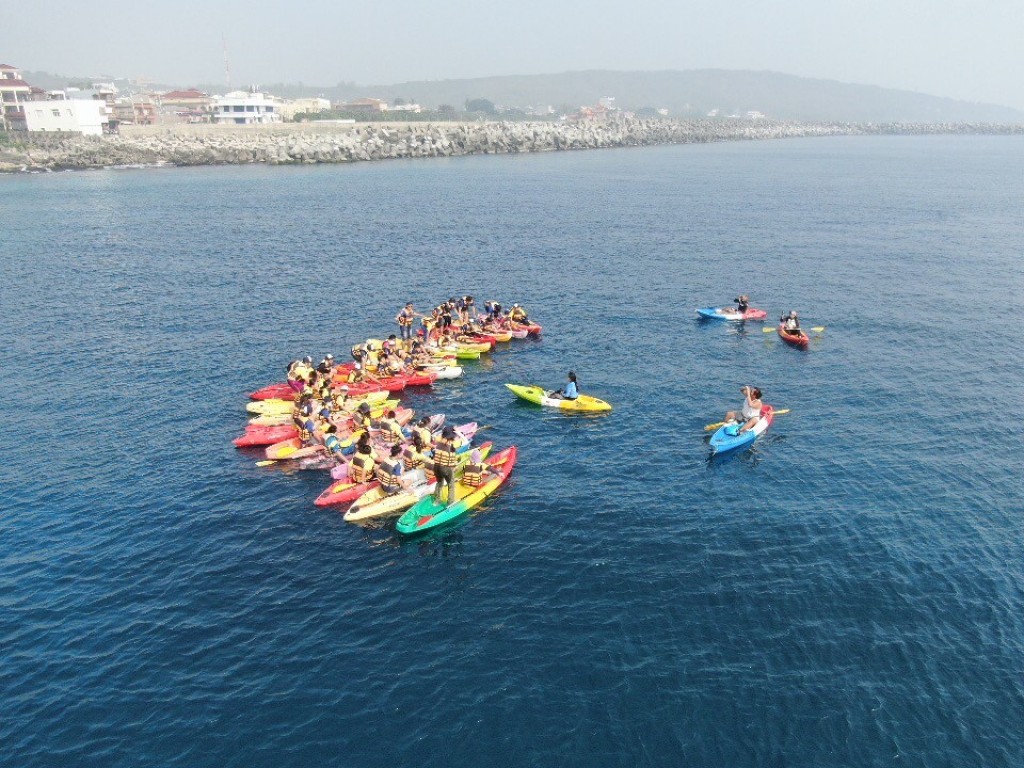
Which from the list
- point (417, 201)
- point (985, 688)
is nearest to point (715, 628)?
point (985, 688)

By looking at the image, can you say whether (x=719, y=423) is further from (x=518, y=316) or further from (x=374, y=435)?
(x=518, y=316)

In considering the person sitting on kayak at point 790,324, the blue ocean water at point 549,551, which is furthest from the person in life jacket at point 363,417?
the person sitting on kayak at point 790,324

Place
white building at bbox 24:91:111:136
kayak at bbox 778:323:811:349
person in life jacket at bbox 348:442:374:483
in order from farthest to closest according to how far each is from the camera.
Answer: white building at bbox 24:91:111:136, kayak at bbox 778:323:811:349, person in life jacket at bbox 348:442:374:483

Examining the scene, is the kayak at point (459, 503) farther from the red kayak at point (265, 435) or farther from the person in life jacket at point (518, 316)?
the person in life jacket at point (518, 316)

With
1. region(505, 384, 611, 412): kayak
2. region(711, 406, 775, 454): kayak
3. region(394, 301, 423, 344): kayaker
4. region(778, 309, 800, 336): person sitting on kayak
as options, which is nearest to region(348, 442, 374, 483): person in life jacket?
region(505, 384, 611, 412): kayak

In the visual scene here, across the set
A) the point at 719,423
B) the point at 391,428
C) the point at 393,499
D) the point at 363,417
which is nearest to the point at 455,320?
the point at 363,417

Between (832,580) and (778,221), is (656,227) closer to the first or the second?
(778,221)

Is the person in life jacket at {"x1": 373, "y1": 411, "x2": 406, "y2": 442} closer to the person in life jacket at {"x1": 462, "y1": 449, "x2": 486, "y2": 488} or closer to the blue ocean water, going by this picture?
the person in life jacket at {"x1": 462, "y1": 449, "x2": 486, "y2": 488}
